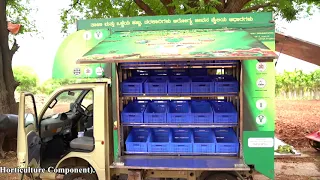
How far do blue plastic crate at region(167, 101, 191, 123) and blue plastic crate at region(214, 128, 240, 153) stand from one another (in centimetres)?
65

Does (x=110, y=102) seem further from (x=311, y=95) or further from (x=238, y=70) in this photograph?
(x=311, y=95)

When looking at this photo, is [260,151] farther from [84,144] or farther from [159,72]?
[84,144]

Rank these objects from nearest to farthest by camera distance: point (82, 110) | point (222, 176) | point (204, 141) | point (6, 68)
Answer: point (222, 176) → point (204, 141) → point (82, 110) → point (6, 68)

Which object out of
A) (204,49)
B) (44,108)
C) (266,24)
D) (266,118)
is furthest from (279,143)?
(44,108)

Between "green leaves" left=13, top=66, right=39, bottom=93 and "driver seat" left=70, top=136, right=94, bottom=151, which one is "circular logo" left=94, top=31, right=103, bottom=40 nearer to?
"driver seat" left=70, top=136, right=94, bottom=151

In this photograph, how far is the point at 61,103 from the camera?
5531mm

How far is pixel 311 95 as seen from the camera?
25328mm

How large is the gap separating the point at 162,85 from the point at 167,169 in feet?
4.27

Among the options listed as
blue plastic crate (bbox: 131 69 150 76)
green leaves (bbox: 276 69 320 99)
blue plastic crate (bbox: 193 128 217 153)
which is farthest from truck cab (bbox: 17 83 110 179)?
green leaves (bbox: 276 69 320 99)

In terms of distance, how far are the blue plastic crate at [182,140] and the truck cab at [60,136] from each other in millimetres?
1092

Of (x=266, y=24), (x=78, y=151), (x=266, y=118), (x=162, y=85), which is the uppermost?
(x=266, y=24)

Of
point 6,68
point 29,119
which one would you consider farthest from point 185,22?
point 6,68

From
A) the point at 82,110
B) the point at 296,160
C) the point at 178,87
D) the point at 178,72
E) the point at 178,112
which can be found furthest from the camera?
the point at 296,160

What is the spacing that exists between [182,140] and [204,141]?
0.38 meters
